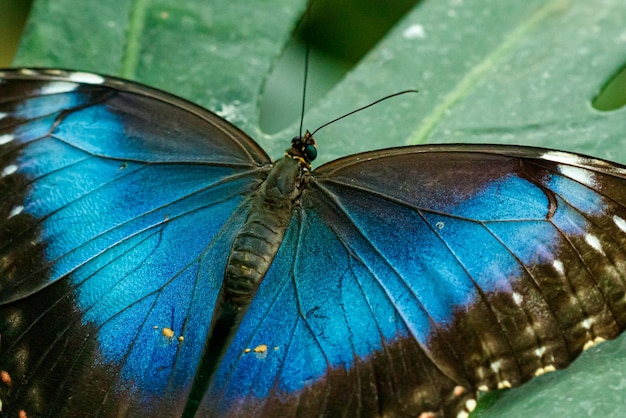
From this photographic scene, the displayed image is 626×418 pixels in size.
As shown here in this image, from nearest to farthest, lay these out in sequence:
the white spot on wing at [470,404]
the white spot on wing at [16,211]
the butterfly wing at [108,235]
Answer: the white spot on wing at [470,404]
the butterfly wing at [108,235]
the white spot on wing at [16,211]

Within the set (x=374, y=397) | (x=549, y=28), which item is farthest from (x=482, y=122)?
(x=374, y=397)

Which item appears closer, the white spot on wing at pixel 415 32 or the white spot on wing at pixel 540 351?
the white spot on wing at pixel 540 351

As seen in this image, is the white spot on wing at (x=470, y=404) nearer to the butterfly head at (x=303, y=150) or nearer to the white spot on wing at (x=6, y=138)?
the butterfly head at (x=303, y=150)

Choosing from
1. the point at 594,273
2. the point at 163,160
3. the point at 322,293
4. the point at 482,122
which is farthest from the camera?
the point at 482,122

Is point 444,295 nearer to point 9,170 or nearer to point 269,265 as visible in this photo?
point 269,265

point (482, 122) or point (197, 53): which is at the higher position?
point (197, 53)

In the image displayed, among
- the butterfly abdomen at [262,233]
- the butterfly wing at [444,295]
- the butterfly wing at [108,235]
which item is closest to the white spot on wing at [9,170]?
the butterfly wing at [108,235]

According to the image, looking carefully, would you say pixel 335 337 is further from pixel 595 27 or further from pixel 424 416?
pixel 595 27
